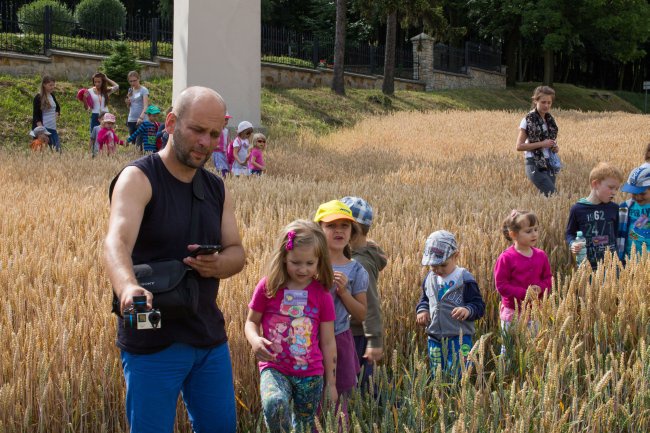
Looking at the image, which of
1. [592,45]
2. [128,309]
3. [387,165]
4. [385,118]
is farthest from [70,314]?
[592,45]

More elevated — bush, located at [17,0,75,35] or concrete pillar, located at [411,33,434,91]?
bush, located at [17,0,75,35]

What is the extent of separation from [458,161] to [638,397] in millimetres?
11863

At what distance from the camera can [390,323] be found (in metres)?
5.29

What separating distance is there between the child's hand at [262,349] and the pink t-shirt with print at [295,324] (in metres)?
0.08

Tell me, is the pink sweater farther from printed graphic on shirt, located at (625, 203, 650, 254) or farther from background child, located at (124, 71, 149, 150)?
background child, located at (124, 71, 149, 150)

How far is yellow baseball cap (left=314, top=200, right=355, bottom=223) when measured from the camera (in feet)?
13.9

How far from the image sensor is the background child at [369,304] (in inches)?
172

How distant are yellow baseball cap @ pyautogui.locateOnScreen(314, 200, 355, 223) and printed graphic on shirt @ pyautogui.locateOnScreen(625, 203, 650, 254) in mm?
2983

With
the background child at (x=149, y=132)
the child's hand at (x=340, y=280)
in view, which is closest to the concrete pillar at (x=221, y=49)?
the background child at (x=149, y=132)

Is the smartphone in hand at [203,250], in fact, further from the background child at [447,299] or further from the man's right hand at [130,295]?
the background child at [447,299]

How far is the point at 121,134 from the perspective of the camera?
18938 mm

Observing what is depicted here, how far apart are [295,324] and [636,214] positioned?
3641 millimetres

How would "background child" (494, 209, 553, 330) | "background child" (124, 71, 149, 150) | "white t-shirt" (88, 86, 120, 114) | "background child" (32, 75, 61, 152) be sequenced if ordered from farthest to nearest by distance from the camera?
"background child" (124, 71, 149, 150) < "white t-shirt" (88, 86, 120, 114) < "background child" (32, 75, 61, 152) < "background child" (494, 209, 553, 330)

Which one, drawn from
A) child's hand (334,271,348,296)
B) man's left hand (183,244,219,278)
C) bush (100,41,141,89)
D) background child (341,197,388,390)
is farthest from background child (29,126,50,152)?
man's left hand (183,244,219,278)
